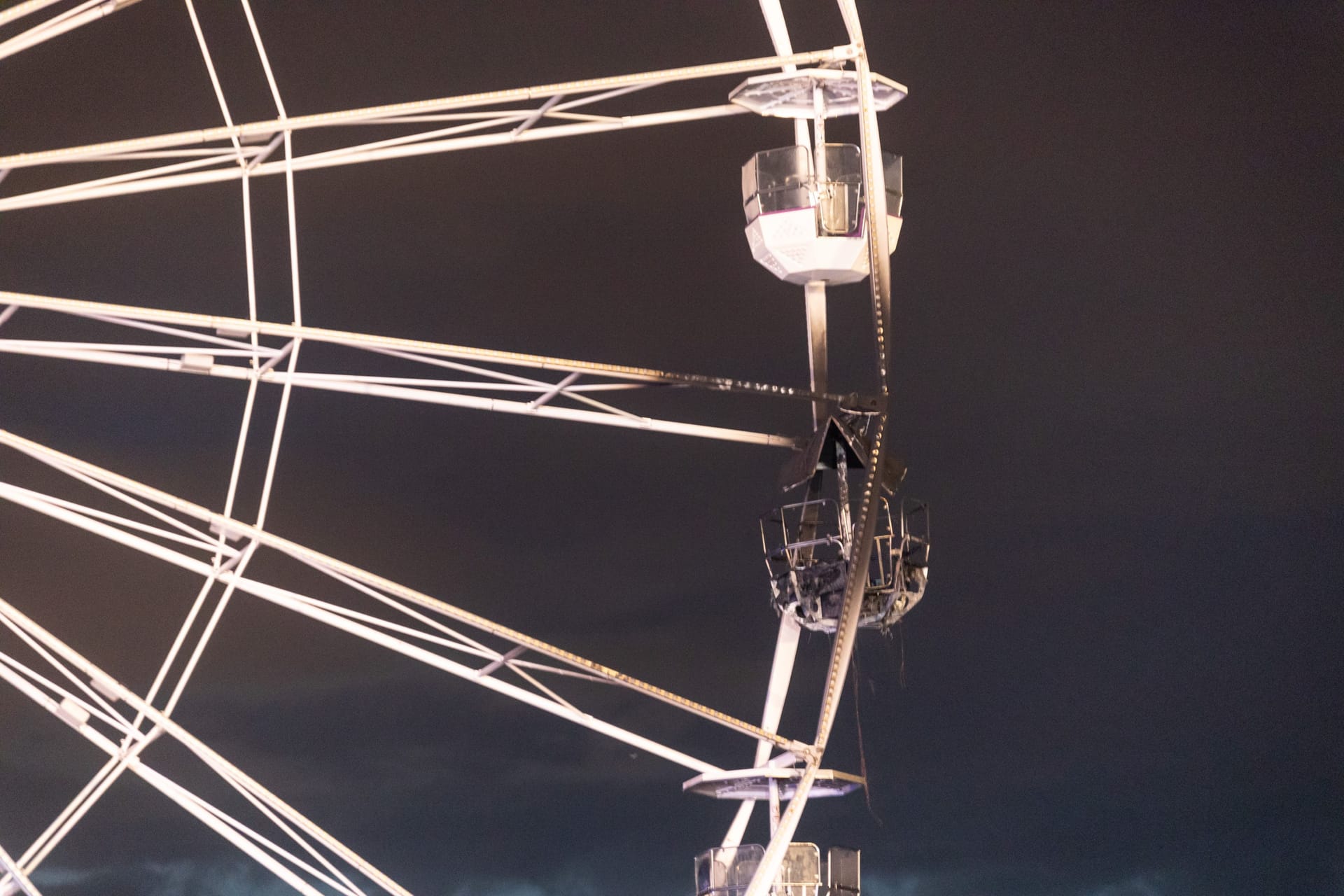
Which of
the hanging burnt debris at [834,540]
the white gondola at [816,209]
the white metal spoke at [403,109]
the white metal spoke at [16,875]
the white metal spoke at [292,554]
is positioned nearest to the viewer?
the white metal spoke at [403,109]

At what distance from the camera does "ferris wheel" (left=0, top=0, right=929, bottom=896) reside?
13.6 m

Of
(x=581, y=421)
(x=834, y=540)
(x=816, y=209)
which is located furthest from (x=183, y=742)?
(x=816, y=209)

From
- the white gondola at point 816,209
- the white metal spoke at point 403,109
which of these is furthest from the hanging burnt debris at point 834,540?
the white metal spoke at point 403,109

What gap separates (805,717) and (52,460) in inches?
812

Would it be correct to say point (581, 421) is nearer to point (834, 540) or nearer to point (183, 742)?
point (834, 540)

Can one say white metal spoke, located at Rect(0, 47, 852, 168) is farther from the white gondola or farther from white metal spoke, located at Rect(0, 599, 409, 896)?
white metal spoke, located at Rect(0, 599, 409, 896)

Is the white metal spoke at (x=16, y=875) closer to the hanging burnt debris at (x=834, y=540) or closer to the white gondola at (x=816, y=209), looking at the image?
the hanging burnt debris at (x=834, y=540)

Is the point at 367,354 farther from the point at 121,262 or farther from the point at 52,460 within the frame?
the point at 52,460

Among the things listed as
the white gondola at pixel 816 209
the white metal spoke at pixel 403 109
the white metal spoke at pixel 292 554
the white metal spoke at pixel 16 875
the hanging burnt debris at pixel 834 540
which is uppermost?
the white gondola at pixel 816 209

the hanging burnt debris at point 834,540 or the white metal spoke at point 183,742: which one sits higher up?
the hanging burnt debris at point 834,540

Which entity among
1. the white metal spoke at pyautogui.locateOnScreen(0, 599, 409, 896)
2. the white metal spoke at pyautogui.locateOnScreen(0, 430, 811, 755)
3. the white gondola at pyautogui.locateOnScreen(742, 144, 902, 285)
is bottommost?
the white metal spoke at pyautogui.locateOnScreen(0, 599, 409, 896)

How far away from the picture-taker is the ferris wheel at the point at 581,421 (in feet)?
44.7

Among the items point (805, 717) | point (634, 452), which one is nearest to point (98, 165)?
point (634, 452)

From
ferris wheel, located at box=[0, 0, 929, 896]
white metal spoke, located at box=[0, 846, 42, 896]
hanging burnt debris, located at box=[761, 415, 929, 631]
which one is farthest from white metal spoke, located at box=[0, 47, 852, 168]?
white metal spoke, located at box=[0, 846, 42, 896]
